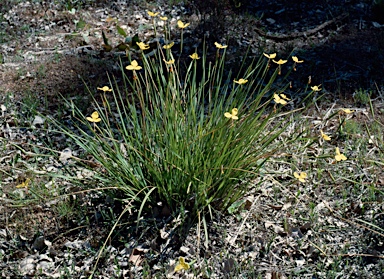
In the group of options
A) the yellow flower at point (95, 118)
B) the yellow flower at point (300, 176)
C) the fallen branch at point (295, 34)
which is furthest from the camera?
the fallen branch at point (295, 34)

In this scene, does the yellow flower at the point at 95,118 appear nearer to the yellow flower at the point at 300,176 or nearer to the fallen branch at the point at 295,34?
the yellow flower at the point at 300,176

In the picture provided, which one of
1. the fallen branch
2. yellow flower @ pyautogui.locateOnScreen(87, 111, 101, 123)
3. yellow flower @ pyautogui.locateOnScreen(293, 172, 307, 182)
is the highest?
yellow flower @ pyautogui.locateOnScreen(87, 111, 101, 123)

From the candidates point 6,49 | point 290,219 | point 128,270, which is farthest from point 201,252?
point 6,49

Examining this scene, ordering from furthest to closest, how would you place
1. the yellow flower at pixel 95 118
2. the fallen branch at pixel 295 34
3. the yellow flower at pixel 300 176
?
the fallen branch at pixel 295 34, the yellow flower at pixel 95 118, the yellow flower at pixel 300 176

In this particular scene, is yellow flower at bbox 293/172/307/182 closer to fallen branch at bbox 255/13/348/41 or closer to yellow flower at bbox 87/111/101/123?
yellow flower at bbox 87/111/101/123

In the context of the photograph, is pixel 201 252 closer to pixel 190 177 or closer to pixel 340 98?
pixel 190 177

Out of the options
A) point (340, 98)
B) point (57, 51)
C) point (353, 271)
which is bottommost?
point (353, 271)

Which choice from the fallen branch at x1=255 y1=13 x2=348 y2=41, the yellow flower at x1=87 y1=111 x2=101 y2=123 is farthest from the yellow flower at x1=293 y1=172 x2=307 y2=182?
the fallen branch at x1=255 y1=13 x2=348 y2=41

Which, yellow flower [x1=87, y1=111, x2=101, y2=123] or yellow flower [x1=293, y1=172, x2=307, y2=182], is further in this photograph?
yellow flower [x1=87, y1=111, x2=101, y2=123]

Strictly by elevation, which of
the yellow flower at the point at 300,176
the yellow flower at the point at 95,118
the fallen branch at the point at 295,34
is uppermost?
the yellow flower at the point at 95,118

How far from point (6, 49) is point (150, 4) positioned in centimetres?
179

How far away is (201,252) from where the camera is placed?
2.71m

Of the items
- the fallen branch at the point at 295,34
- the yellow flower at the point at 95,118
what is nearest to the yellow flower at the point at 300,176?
the yellow flower at the point at 95,118

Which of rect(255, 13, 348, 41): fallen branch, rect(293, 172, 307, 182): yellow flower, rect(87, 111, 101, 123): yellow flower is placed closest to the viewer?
rect(293, 172, 307, 182): yellow flower
